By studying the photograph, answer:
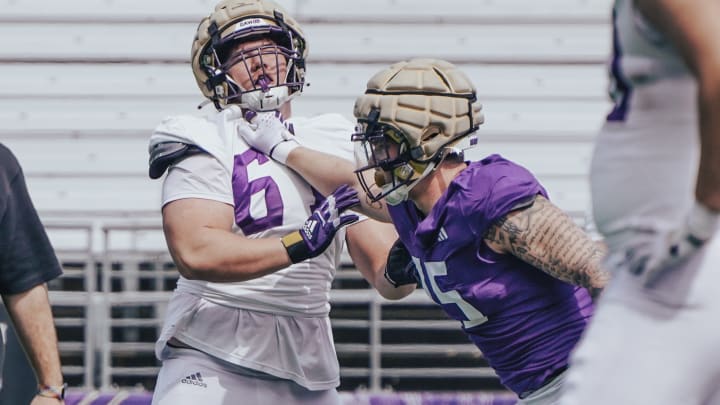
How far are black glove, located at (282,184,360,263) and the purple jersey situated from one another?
0.27m

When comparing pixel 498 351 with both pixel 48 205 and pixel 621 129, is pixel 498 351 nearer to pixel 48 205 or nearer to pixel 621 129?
pixel 621 129

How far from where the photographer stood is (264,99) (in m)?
3.41

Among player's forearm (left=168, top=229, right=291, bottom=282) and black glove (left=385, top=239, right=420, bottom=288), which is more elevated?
player's forearm (left=168, top=229, right=291, bottom=282)

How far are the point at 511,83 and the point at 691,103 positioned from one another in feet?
18.5

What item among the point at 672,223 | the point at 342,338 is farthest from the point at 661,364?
the point at 342,338

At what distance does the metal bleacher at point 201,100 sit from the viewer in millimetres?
7191

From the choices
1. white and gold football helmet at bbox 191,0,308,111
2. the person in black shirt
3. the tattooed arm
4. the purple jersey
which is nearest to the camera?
the tattooed arm

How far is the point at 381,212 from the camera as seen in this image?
334 cm

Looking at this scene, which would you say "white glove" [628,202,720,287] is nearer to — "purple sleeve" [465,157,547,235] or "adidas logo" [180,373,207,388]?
"purple sleeve" [465,157,547,235]

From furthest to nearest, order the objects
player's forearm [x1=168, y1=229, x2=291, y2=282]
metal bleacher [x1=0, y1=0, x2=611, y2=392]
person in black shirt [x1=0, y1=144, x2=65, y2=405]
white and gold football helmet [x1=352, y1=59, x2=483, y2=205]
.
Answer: metal bleacher [x1=0, y1=0, x2=611, y2=392] < person in black shirt [x1=0, y1=144, x2=65, y2=405] < player's forearm [x1=168, y1=229, x2=291, y2=282] < white and gold football helmet [x1=352, y1=59, x2=483, y2=205]

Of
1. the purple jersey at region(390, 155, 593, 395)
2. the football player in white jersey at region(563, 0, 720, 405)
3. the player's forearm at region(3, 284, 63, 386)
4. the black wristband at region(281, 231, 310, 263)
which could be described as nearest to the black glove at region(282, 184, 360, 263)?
the black wristband at region(281, 231, 310, 263)

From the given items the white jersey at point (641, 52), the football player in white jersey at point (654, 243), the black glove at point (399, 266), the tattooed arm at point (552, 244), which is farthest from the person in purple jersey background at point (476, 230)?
the white jersey at point (641, 52)

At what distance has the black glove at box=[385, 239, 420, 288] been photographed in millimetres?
3309

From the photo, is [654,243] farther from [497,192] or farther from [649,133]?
[497,192]
